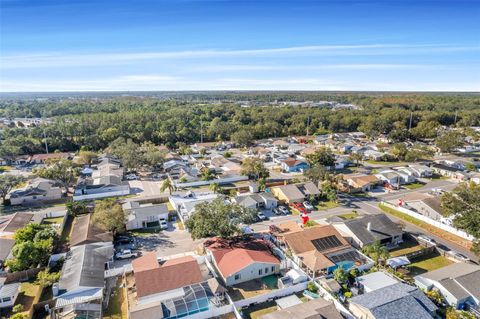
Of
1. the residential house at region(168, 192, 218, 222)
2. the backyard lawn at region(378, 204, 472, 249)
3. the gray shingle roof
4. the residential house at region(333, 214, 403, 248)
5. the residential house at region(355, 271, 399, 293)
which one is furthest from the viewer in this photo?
the residential house at region(168, 192, 218, 222)

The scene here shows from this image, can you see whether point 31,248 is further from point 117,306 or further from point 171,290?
point 171,290

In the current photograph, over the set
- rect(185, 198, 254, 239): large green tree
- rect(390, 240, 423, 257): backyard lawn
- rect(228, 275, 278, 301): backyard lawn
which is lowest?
rect(228, 275, 278, 301): backyard lawn

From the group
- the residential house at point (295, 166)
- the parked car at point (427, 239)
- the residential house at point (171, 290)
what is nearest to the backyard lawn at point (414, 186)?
the residential house at point (295, 166)

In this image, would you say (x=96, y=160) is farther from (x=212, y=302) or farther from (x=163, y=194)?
(x=212, y=302)

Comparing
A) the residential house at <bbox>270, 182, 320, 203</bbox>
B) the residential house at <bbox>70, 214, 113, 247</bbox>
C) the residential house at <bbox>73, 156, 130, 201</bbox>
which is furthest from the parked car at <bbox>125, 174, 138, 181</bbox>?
the residential house at <bbox>270, 182, 320, 203</bbox>

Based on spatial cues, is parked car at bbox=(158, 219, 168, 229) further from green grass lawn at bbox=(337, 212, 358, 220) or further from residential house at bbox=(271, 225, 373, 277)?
green grass lawn at bbox=(337, 212, 358, 220)

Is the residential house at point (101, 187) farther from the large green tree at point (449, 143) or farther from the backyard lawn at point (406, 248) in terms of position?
the large green tree at point (449, 143)
